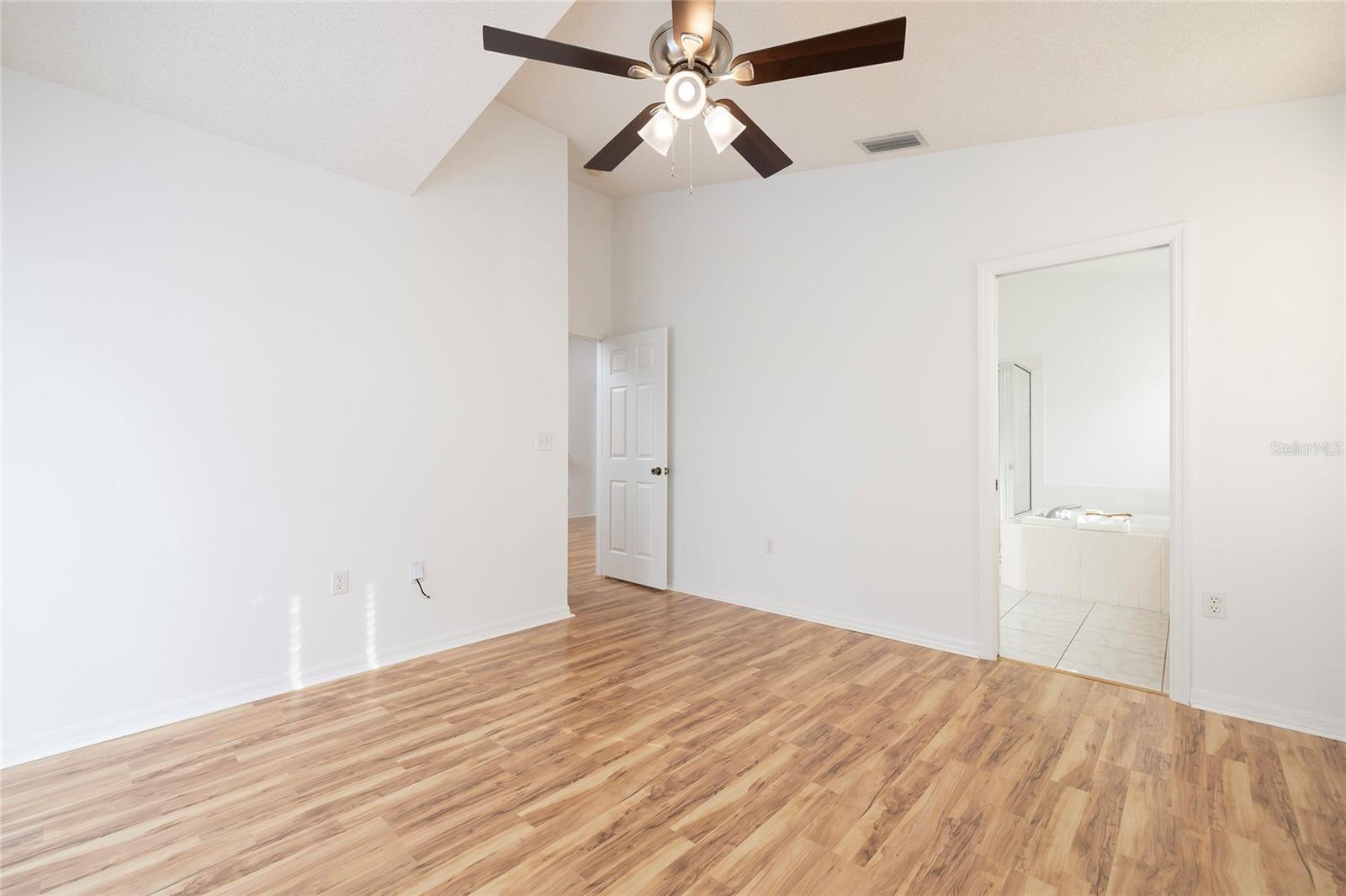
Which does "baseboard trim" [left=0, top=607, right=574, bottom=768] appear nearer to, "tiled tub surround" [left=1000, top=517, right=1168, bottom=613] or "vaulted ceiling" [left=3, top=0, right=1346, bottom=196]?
"vaulted ceiling" [left=3, top=0, right=1346, bottom=196]

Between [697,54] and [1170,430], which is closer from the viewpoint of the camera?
[697,54]

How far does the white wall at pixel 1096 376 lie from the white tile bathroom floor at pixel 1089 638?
183 cm

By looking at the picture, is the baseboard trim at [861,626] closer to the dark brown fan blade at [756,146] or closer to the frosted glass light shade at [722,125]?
the dark brown fan blade at [756,146]

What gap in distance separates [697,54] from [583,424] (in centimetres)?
799

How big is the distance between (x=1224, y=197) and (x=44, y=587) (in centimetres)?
524

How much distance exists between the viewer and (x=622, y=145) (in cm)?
232

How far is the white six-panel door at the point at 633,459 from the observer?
4938 mm

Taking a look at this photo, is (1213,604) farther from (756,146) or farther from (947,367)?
(756,146)

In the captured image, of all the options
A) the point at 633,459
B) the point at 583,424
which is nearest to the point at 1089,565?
the point at 633,459

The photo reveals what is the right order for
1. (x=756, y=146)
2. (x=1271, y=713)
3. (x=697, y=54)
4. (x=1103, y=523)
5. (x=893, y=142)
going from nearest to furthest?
1. (x=697, y=54)
2. (x=756, y=146)
3. (x=1271, y=713)
4. (x=893, y=142)
5. (x=1103, y=523)

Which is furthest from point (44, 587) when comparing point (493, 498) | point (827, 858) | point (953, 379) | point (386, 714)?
point (953, 379)

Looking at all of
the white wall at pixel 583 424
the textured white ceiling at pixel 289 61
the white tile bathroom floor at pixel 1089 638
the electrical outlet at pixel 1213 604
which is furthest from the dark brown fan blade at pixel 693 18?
the white wall at pixel 583 424

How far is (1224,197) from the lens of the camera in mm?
2768

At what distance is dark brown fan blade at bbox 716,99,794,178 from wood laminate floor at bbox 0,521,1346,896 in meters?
2.27
